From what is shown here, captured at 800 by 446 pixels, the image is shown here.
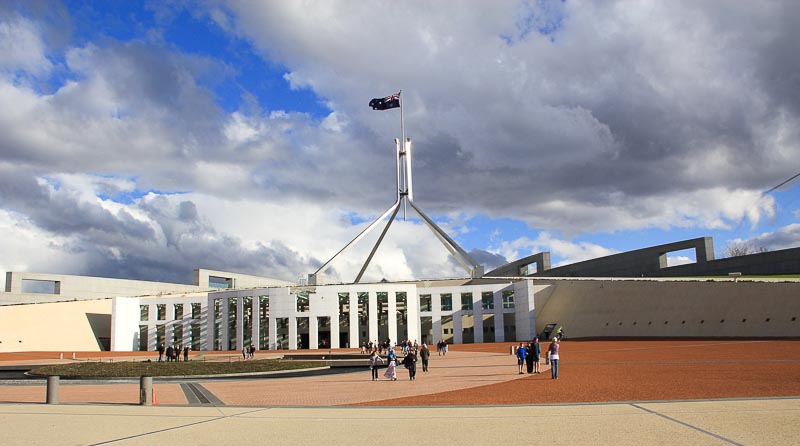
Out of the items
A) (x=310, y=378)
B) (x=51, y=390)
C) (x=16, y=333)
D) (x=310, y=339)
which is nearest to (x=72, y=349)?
(x=16, y=333)

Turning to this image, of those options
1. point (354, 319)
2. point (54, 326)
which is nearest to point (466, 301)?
point (354, 319)

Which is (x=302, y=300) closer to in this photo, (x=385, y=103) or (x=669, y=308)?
(x=385, y=103)

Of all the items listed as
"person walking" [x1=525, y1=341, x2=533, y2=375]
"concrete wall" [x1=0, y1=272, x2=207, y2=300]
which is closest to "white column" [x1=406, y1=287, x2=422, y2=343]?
"person walking" [x1=525, y1=341, x2=533, y2=375]

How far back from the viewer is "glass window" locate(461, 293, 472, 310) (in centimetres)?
6356

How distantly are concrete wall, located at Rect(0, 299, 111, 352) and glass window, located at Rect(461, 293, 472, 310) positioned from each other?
126ft

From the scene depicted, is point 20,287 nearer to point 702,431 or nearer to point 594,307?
point 594,307

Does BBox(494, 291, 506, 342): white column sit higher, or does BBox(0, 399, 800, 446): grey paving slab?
BBox(494, 291, 506, 342): white column

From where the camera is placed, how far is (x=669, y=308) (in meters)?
51.3

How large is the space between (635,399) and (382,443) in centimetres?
Result: 741

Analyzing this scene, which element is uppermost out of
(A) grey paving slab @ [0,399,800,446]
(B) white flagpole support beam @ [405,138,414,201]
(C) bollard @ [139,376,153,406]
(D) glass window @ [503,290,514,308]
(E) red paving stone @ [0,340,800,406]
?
(B) white flagpole support beam @ [405,138,414,201]

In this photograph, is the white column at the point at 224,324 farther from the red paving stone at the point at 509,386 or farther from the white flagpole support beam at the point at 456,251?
the red paving stone at the point at 509,386

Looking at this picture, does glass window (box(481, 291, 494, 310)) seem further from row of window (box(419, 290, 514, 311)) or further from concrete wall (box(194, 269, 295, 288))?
concrete wall (box(194, 269, 295, 288))

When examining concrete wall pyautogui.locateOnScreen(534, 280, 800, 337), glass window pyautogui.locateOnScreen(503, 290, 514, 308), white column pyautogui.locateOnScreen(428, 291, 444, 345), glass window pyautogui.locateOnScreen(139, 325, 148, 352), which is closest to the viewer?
concrete wall pyautogui.locateOnScreen(534, 280, 800, 337)

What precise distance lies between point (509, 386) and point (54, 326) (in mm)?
58875
